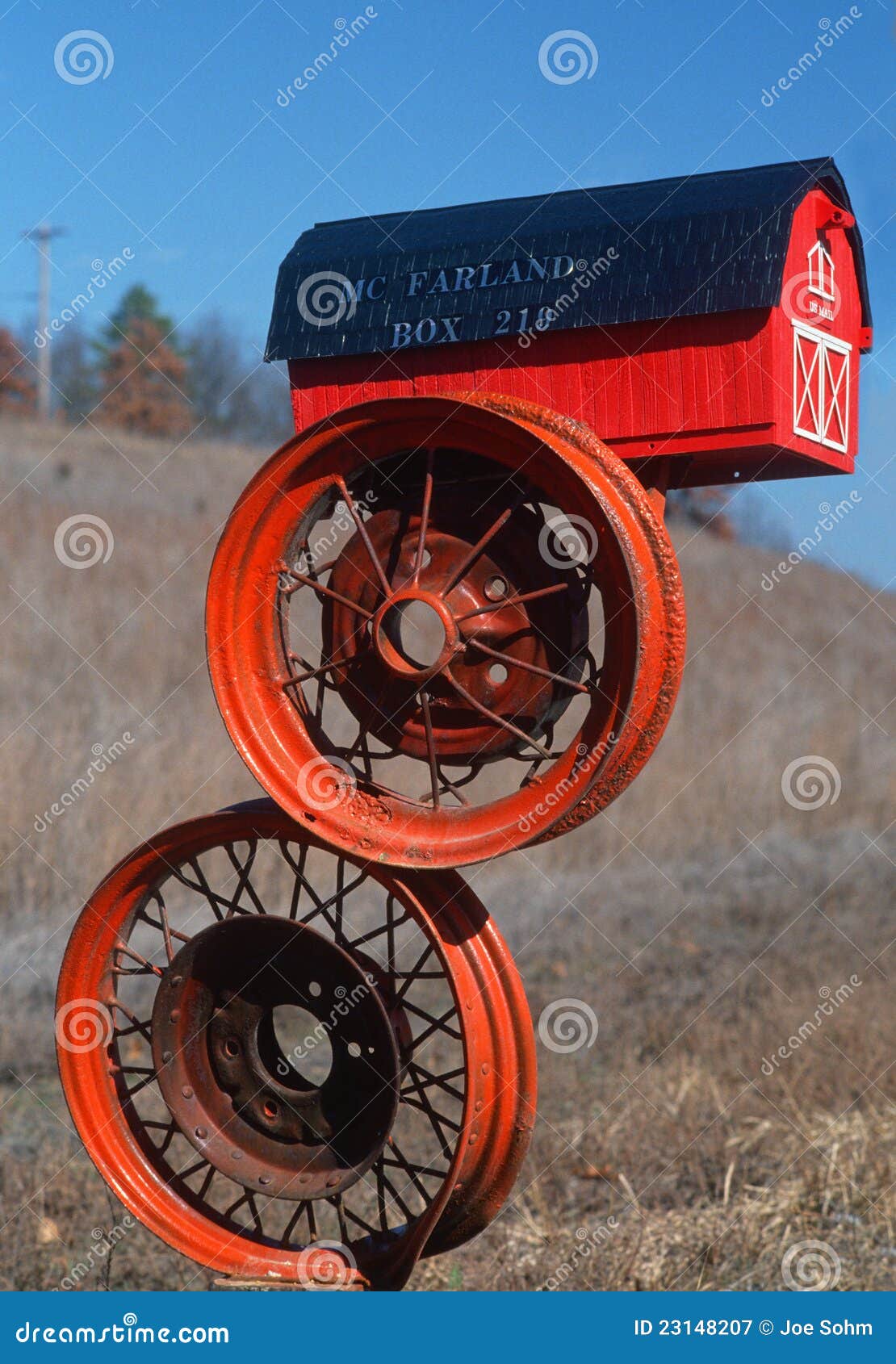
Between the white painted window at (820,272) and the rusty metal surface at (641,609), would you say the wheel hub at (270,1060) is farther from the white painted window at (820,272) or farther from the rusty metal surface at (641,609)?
the white painted window at (820,272)

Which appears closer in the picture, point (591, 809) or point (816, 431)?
point (591, 809)

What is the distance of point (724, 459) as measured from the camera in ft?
14.1

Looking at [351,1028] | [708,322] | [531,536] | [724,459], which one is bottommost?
[351,1028]

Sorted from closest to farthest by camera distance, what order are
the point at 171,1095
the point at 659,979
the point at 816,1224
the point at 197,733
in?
the point at 171,1095
the point at 816,1224
the point at 659,979
the point at 197,733

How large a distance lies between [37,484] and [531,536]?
68.4 feet

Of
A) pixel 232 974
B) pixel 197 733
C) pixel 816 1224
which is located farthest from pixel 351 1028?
pixel 197 733

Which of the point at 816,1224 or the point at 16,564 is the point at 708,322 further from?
the point at 16,564
